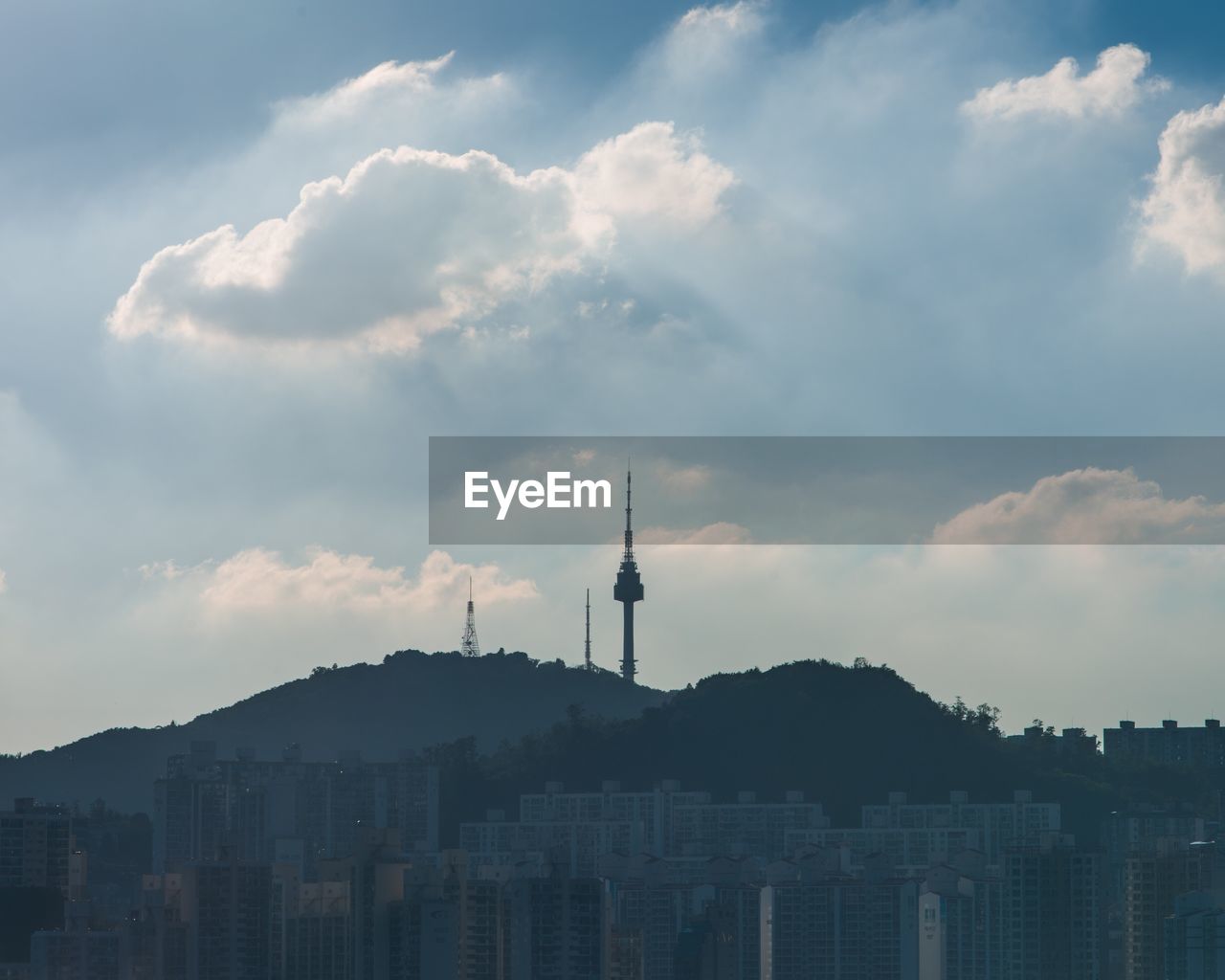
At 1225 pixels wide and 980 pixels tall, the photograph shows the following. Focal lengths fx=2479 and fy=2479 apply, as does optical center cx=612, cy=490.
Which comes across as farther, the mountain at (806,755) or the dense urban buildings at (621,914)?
the mountain at (806,755)

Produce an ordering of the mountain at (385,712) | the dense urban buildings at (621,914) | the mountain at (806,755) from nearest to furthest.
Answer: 1. the dense urban buildings at (621,914)
2. the mountain at (806,755)
3. the mountain at (385,712)

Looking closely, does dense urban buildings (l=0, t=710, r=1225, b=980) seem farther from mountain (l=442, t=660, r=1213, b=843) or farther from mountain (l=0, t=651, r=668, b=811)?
mountain (l=0, t=651, r=668, b=811)

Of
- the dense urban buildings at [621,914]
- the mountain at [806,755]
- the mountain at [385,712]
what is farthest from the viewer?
the mountain at [385,712]

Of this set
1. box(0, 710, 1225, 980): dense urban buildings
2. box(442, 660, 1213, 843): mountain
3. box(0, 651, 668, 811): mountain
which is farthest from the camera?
box(0, 651, 668, 811): mountain

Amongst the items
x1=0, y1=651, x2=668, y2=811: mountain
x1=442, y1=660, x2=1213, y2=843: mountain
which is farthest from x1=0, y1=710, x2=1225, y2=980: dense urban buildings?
x1=0, y1=651, x2=668, y2=811: mountain

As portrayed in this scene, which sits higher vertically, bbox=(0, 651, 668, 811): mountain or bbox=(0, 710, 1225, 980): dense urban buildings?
bbox=(0, 651, 668, 811): mountain

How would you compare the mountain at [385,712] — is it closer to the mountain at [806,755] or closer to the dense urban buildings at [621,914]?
the mountain at [806,755]

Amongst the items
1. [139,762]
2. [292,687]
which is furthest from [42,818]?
[292,687]

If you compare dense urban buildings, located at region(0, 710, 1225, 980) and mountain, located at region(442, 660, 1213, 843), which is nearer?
dense urban buildings, located at region(0, 710, 1225, 980)

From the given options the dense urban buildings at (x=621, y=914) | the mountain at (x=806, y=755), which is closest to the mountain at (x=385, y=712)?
the mountain at (x=806, y=755)

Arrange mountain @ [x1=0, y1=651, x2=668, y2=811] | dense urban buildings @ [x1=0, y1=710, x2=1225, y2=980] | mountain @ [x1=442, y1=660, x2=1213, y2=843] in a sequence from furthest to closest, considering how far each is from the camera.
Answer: mountain @ [x1=0, y1=651, x2=668, y2=811] < mountain @ [x1=442, y1=660, x2=1213, y2=843] < dense urban buildings @ [x1=0, y1=710, x2=1225, y2=980]
